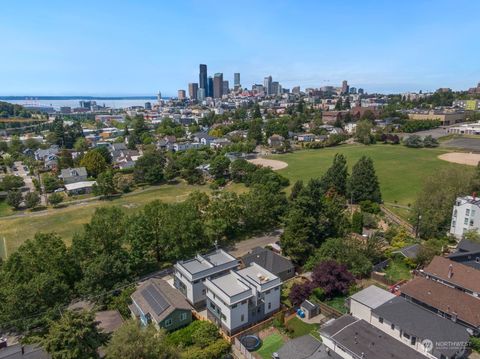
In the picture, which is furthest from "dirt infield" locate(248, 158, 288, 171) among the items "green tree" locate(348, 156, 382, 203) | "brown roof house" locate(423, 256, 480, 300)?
"brown roof house" locate(423, 256, 480, 300)

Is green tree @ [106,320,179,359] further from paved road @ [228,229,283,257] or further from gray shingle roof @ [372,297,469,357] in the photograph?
paved road @ [228,229,283,257]

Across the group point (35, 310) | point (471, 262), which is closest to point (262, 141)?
point (471, 262)

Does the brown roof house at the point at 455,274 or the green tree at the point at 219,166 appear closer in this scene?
the brown roof house at the point at 455,274

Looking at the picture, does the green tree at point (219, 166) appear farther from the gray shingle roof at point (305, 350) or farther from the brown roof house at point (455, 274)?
the gray shingle roof at point (305, 350)

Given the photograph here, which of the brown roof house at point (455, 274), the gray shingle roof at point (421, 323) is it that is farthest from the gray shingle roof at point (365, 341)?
the brown roof house at point (455, 274)

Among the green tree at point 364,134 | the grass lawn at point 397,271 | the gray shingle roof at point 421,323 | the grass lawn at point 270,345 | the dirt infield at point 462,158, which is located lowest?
the grass lawn at point 270,345
